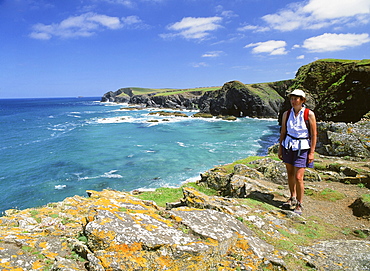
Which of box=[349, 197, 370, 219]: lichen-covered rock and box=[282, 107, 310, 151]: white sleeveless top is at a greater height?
box=[282, 107, 310, 151]: white sleeveless top

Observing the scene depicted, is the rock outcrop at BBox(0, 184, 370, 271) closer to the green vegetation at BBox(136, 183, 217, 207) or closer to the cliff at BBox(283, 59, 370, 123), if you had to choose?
the green vegetation at BBox(136, 183, 217, 207)

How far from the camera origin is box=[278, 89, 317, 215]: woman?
7.02 metres

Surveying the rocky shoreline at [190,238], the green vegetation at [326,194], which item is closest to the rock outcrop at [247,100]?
the green vegetation at [326,194]

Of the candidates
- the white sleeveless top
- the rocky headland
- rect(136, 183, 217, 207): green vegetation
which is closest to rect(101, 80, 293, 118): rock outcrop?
rect(136, 183, 217, 207): green vegetation

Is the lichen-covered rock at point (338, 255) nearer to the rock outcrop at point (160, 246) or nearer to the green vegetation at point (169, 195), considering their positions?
the rock outcrop at point (160, 246)

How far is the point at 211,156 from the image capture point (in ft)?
111

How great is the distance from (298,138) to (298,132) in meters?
0.20

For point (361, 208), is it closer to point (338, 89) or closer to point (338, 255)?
point (338, 255)

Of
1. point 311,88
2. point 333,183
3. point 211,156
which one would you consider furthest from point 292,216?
point 311,88

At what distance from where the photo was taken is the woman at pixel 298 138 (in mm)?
7020

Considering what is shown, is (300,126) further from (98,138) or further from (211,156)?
(98,138)

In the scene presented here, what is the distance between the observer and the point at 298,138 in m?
7.16

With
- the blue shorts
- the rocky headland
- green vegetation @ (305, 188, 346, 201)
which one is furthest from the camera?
green vegetation @ (305, 188, 346, 201)

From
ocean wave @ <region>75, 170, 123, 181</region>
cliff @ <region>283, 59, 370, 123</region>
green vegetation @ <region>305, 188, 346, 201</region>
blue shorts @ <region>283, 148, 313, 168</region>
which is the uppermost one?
cliff @ <region>283, 59, 370, 123</region>
